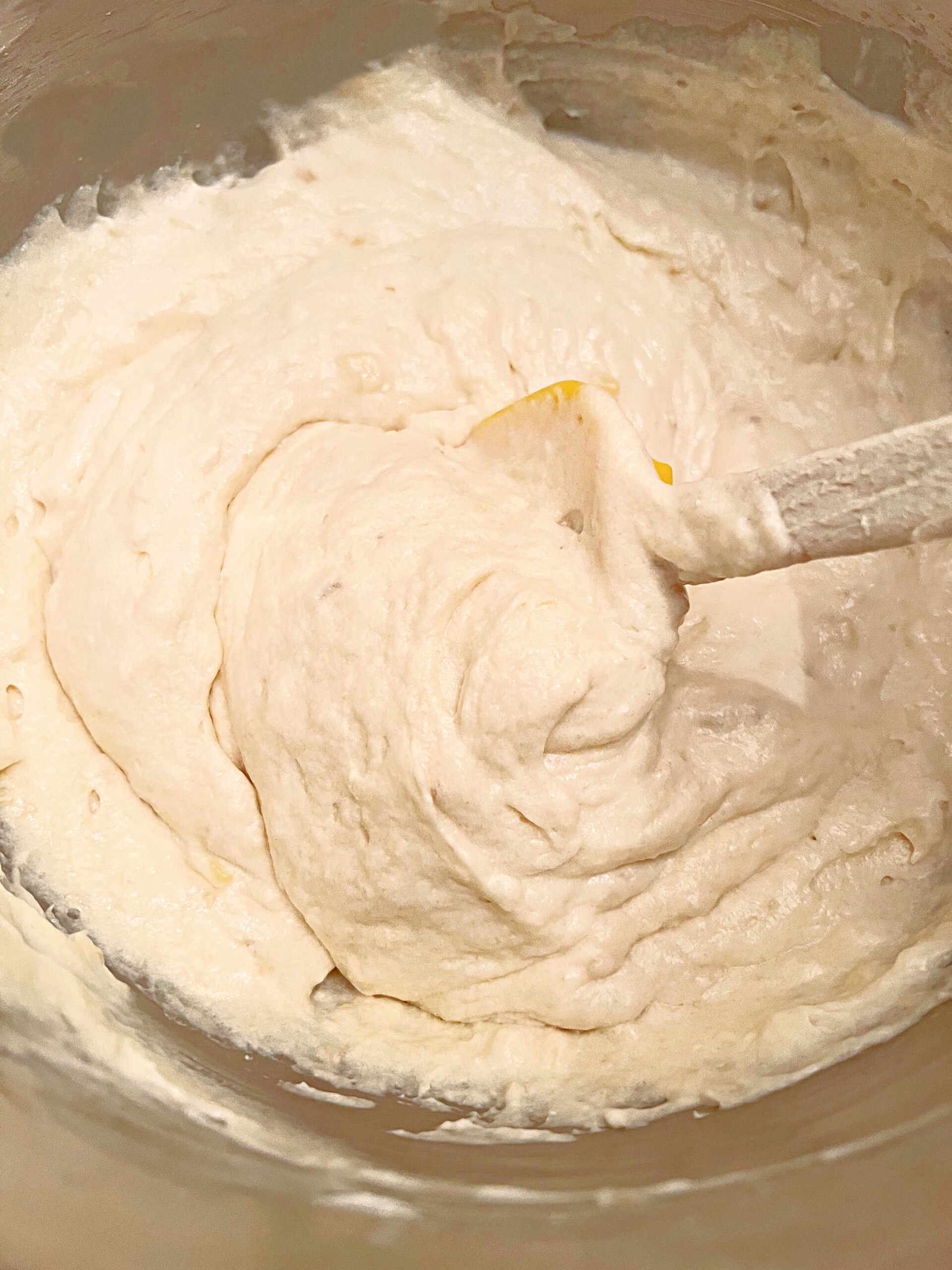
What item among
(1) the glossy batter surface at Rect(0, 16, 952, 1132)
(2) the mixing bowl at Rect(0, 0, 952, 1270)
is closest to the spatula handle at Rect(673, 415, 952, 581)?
(1) the glossy batter surface at Rect(0, 16, 952, 1132)

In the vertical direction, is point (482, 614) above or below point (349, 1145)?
above

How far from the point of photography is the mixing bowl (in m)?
1.35

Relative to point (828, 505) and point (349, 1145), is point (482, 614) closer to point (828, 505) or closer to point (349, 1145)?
point (828, 505)

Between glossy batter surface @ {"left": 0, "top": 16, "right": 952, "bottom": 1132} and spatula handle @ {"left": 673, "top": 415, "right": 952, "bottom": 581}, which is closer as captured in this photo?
spatula handle @ {"left": 673, "top": 415, "right": 952, "bottom": 581}

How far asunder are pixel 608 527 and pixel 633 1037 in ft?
2.90

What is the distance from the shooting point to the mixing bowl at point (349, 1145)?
4.42 ft

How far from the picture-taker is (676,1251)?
4.50ft

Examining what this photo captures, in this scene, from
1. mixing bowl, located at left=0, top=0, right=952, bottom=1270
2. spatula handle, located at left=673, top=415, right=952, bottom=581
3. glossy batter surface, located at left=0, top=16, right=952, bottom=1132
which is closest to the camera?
spatula handle, located at left=673, top=415, right=952, bottom=581

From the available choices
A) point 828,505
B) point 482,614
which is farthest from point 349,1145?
point 828,505

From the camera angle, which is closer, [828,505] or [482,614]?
[828,505]

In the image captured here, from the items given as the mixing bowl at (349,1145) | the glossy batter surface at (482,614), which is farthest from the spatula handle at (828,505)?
the mixing bowl at (349,1145)

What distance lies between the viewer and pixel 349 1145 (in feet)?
5.24

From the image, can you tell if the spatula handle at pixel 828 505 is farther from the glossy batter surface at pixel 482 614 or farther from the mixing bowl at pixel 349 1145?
the mixing bowl at pixel 349 1145

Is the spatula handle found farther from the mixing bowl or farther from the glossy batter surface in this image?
the mixing bowl
